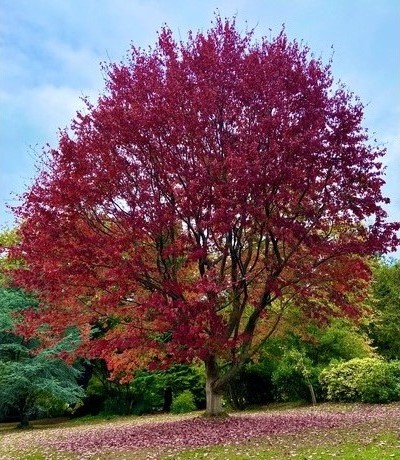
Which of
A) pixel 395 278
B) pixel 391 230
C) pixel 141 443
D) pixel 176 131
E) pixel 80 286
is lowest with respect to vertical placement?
pixel 141 443

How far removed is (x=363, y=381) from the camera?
21344mm

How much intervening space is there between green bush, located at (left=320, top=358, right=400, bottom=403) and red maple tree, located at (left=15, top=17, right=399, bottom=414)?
795 cm

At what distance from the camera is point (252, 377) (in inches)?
1084

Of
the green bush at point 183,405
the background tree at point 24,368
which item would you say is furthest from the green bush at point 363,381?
the background tree at point 24,368

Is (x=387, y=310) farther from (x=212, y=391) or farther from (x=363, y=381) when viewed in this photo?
(x=212, y=391)

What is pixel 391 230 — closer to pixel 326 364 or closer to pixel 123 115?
pixel 123 115

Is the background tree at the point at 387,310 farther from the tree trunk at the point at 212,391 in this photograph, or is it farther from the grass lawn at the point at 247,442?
the grass lawn at the point at 247,442

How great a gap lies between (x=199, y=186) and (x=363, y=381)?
40.1 feet

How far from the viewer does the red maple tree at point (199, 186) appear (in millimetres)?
13477

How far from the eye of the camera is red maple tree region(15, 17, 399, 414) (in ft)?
44.2

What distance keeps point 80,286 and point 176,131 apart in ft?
15.4

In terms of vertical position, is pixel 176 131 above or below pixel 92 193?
above

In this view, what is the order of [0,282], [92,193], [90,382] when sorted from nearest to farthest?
[92,193] → [0,282] → [90,382]

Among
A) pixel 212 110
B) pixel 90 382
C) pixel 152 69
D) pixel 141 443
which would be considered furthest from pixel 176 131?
pixel 90 382
